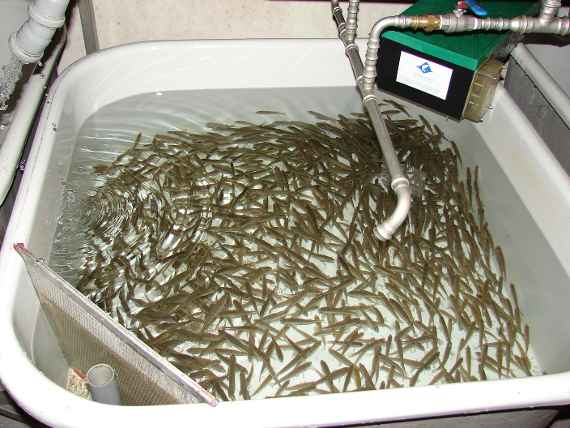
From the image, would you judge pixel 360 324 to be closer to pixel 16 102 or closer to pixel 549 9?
pixel 549 9

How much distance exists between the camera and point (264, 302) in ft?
6.64

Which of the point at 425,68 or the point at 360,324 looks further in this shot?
the point at 425,68

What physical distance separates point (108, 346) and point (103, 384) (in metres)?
0.10

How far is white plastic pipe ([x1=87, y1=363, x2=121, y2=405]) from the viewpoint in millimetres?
1487

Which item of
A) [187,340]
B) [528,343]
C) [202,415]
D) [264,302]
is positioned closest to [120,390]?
[187,340]

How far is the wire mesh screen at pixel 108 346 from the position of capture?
1.30m

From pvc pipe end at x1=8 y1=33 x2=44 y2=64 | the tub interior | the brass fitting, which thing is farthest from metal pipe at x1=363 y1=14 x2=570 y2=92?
pvc pipe end at x1=8 y1=33 x2=44 y2=64

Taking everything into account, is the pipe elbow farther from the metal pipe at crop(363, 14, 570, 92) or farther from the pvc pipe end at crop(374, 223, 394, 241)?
the metal pipe at crop(363, 14, 570, 92)

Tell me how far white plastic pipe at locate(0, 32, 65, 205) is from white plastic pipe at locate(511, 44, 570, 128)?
1.87 meters

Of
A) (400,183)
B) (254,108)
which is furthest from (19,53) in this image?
(400,183)

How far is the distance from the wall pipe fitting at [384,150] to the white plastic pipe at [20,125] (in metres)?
1.08

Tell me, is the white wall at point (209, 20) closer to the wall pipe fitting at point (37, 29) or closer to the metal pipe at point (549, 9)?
the wall pipe fitting at point (37, 29)

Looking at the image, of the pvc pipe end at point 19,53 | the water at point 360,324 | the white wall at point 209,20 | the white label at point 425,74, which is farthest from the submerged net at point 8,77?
the white label at point 425,74

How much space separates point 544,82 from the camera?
227 centimetres
